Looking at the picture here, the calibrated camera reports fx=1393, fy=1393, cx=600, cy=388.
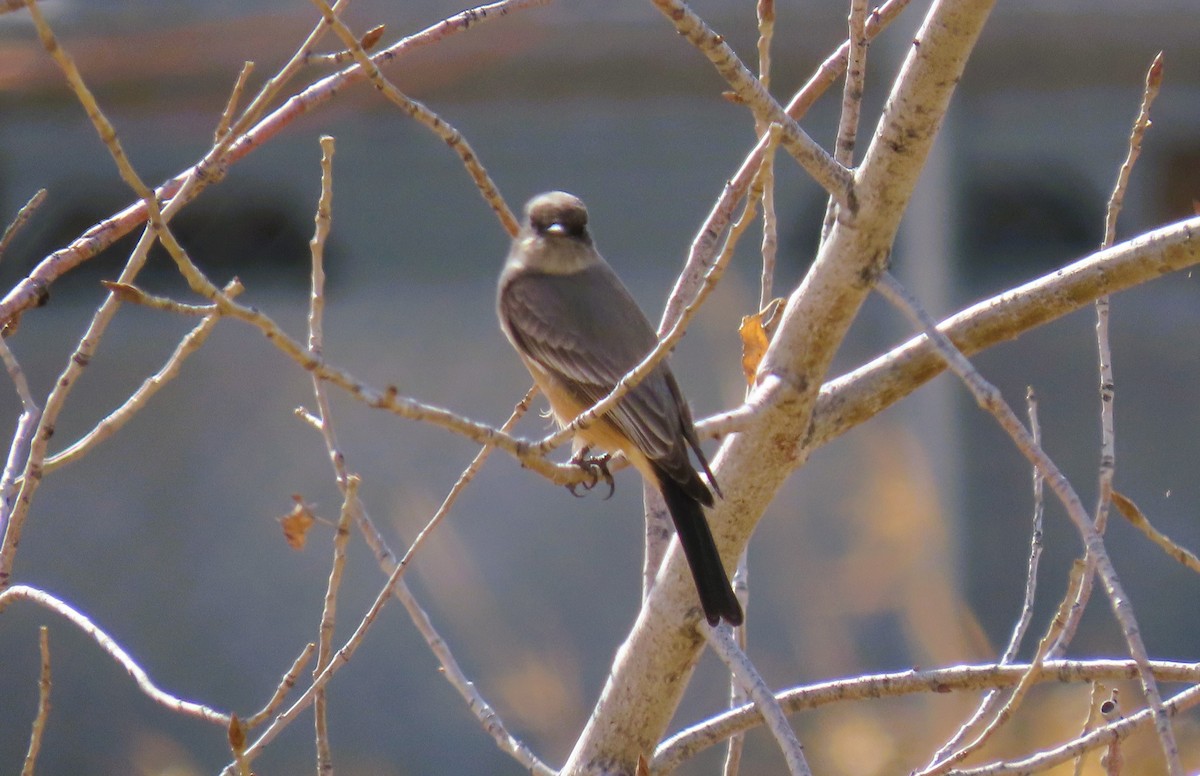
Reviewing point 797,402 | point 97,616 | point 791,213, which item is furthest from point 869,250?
point 97,616

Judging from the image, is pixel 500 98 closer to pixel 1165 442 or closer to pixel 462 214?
pixel 462 214

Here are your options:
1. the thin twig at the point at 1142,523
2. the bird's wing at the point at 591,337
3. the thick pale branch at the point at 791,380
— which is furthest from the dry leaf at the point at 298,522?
the thin twig at the point at 1142,523

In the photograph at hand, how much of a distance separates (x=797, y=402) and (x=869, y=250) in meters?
0.30

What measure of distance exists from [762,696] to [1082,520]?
0.68 meters

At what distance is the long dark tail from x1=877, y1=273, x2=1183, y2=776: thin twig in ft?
2.24

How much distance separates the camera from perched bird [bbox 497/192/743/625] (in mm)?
2791

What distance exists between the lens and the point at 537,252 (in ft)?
13.3

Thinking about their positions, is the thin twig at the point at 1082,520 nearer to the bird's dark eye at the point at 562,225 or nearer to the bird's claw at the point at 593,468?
the bird's claw at the point at 593,468

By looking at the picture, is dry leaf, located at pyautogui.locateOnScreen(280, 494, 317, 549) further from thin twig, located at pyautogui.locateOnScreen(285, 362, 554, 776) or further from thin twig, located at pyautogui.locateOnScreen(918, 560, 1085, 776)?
thin twig, located at pyautogui.locateOnScreen(918, 560, 1085, 776)

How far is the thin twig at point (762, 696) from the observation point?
6.82ft

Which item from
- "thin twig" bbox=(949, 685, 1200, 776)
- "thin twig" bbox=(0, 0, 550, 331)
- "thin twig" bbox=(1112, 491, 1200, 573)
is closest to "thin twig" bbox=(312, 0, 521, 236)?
"thin twig" bbox=(0, 0, 550, 331)

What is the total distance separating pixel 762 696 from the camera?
2.26 meters

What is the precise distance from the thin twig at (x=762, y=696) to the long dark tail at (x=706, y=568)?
33 millimetres

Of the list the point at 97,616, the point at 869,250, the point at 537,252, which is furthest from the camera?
the point at 97,616
